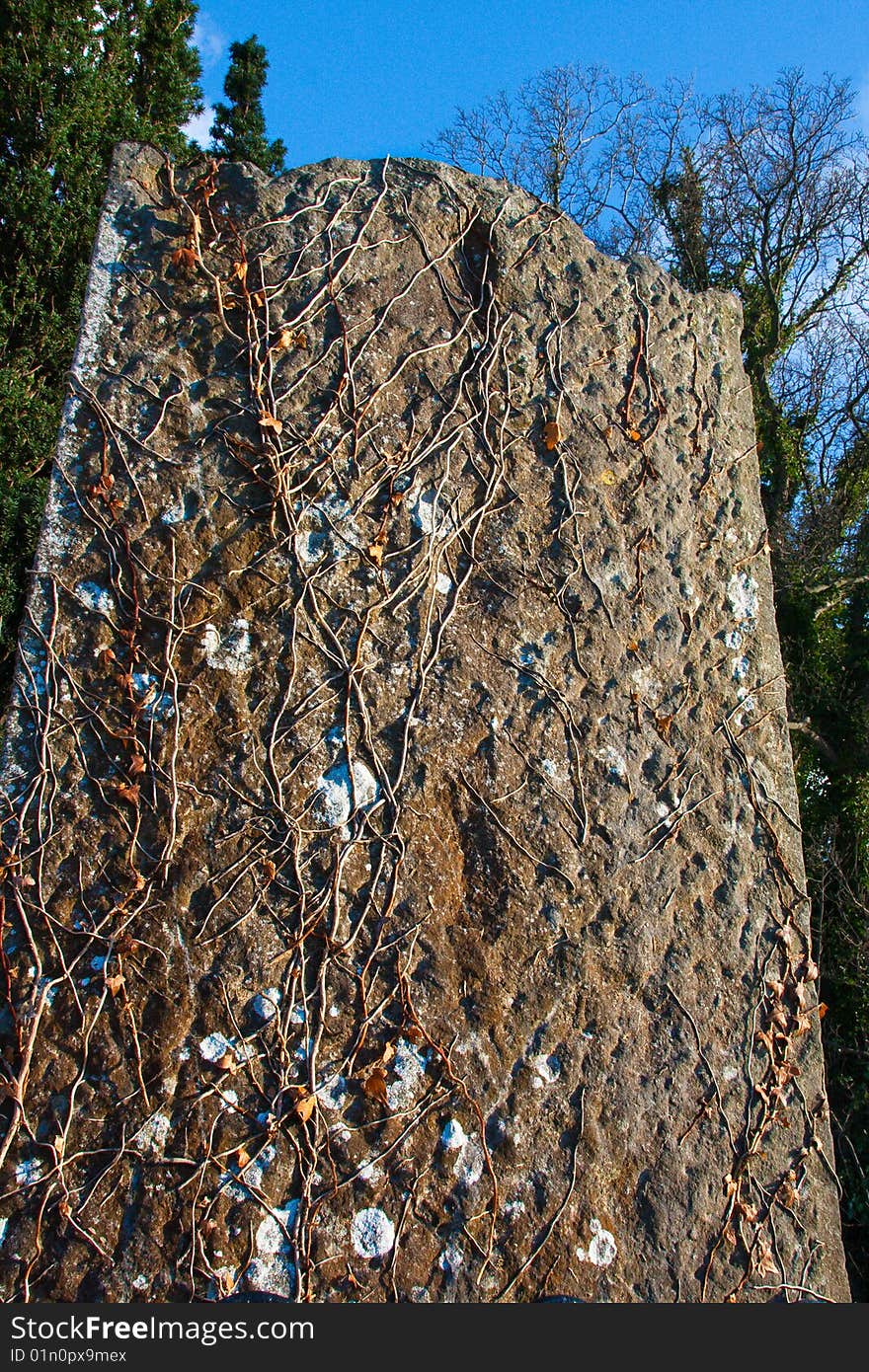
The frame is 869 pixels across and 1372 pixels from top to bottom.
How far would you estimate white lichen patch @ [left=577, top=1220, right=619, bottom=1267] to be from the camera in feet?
6.54

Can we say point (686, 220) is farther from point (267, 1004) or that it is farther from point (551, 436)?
point (267, 1004)

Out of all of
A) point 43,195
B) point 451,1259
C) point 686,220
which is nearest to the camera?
point 451,1259

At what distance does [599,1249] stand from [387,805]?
1049 millimetres

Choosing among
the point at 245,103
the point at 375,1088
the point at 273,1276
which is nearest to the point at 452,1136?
the point at 375,1088

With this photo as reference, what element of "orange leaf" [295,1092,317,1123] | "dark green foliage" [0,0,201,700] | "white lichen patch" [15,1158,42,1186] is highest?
"dark green foliage" [0,0,201,700]

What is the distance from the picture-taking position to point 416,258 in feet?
8.67

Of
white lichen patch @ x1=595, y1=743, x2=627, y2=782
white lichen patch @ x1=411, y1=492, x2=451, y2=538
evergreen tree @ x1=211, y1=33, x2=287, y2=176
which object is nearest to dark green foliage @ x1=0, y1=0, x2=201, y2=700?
evergreen tree @ x1=211, y1=33, x2=287, y2=176

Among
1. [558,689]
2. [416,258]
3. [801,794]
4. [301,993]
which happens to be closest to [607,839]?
[558,689]

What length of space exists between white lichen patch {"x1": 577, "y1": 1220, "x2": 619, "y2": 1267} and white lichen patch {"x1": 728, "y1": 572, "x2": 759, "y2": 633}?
161 centimetres

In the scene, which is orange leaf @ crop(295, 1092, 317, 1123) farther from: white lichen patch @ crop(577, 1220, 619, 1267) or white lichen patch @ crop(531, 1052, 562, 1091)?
white lichen patch @ crop(577, 1220, 619, 1267)

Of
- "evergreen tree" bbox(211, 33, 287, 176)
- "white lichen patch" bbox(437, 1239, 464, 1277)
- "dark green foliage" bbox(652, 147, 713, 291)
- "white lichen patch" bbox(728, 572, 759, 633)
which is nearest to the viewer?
"white lichen patch" bbox(437, 1239, 464, 1277)

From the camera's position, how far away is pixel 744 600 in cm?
278

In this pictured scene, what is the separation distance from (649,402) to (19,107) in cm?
714

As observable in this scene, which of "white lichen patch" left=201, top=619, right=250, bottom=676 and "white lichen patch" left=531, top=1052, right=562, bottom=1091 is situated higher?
"white lichen patch" left=201, top=619, right=250, bottom=676
